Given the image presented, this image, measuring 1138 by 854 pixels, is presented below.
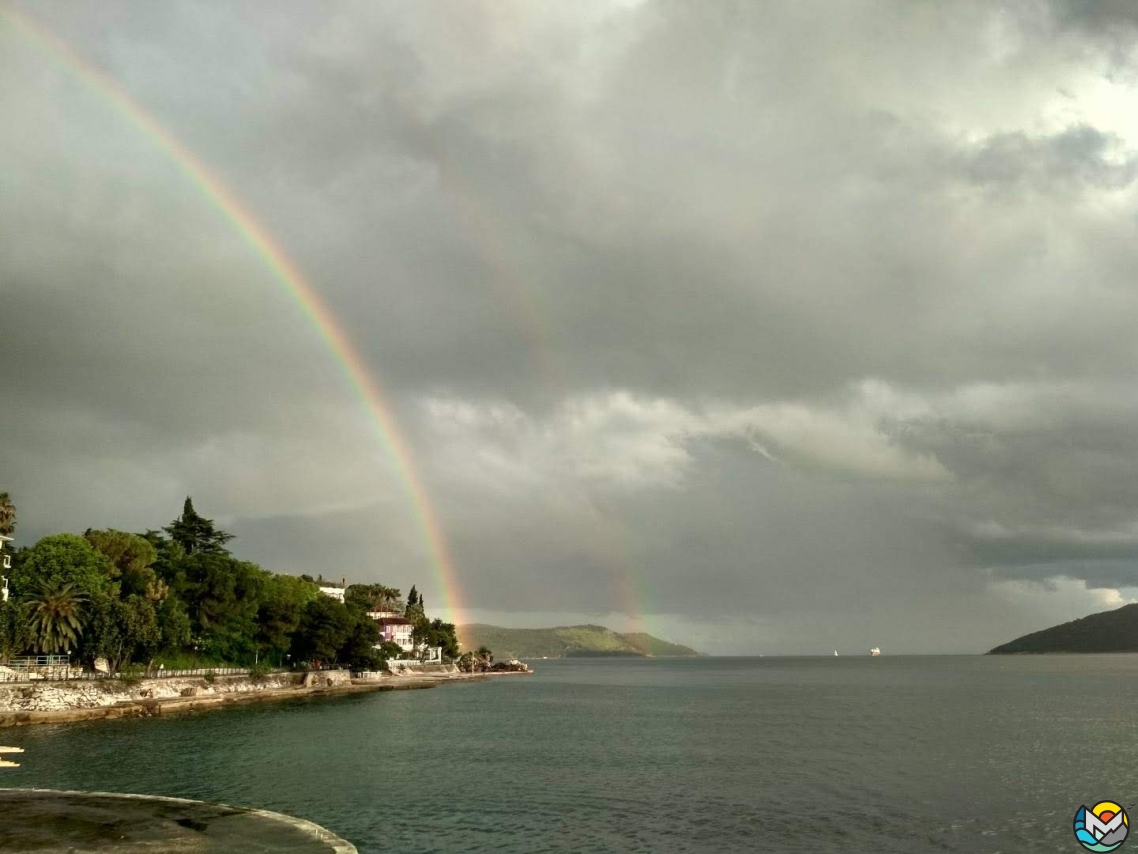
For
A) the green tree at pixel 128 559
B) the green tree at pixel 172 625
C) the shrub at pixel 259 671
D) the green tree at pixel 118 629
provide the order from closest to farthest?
1. the green tree at pixel 118 629
2. the green tree at pixel 172 625
3. the green tree at pixel 128 559
4. the shrub at pixel 259 671

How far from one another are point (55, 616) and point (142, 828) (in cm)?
8046

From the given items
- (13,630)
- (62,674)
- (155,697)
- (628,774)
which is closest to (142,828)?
(628,774)

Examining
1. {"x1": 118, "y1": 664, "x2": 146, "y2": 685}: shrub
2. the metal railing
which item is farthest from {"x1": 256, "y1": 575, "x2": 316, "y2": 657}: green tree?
{"x1": 118, "y1": 664, "x2": 146, "y2": 685}: shrub

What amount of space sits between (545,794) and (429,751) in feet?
78.7

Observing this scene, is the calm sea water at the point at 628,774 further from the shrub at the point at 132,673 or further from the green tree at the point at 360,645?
the green tree at the point at 360,645

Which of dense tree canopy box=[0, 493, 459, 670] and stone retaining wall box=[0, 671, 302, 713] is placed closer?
stone retaining wall box=[0, 671, 302, 713]

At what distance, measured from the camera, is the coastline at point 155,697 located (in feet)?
279

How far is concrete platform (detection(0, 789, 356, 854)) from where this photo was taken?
29031 mm

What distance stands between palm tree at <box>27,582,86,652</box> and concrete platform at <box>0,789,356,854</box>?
6795 centimetres

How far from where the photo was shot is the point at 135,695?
101m

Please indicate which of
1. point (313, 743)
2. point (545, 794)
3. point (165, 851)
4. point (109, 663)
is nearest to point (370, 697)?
point (109, 663)

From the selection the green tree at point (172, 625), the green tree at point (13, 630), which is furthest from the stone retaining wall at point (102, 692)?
the green tree at point (13, 630)

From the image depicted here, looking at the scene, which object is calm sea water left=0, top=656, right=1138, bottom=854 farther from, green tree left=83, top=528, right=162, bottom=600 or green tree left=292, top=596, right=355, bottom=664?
green tree left=292, top=596, right=355, bottom=664

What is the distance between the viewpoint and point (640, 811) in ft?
154
